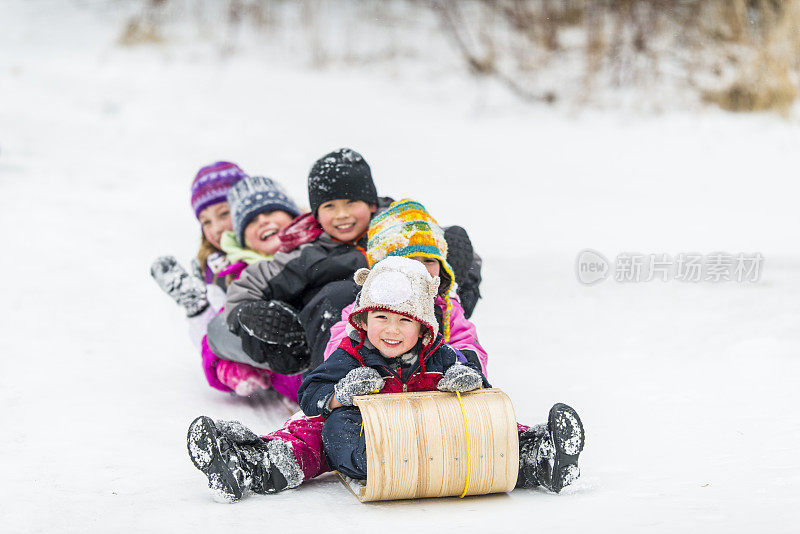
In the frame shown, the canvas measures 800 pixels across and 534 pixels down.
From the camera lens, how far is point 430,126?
26.4 feet

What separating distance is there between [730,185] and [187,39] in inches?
217

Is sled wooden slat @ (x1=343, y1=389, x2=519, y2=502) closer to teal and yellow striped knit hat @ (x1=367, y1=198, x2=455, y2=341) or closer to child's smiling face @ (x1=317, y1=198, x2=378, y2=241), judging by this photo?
teal and yellow striped knit hat @ (x1=367, y1=198, x2=455, y2=341)

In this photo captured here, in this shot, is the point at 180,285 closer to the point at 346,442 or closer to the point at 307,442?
the point at 307,442

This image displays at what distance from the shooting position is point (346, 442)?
2.17 m

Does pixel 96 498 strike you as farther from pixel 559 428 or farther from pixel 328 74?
pixel 328 74

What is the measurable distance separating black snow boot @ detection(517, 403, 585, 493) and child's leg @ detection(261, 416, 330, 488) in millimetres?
523

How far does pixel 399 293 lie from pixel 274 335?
0.80m

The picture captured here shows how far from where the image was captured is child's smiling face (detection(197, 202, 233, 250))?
3.90 meters

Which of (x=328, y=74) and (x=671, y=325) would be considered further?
(x=328, y=74)

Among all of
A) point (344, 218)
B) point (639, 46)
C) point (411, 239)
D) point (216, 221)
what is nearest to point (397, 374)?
point (411, 239)

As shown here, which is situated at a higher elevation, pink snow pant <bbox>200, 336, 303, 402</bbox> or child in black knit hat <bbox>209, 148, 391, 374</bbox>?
child in black knit hat <bbox>209, 148, 391, 374</bbox>

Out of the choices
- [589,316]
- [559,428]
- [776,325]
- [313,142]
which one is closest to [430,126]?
[313,142]

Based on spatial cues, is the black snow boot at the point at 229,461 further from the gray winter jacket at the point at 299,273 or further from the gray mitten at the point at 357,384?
the gray winter jacket at the point at 299,273
